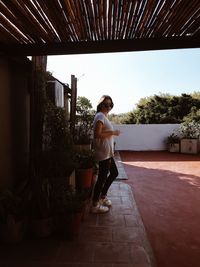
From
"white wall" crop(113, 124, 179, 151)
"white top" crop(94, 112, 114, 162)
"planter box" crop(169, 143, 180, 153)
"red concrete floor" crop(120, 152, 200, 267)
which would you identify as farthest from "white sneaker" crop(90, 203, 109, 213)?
"white wall" crop(113, 124, 179, 151)

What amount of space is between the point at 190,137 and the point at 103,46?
25.4ft

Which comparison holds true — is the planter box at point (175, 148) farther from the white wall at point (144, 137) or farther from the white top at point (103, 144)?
the white top at point (103, 144)

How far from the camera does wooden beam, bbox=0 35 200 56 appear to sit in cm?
321

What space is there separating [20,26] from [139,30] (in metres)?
1.18

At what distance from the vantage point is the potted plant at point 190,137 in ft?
33.3

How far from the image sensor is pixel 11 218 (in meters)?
2.97

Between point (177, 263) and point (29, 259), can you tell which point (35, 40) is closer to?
point (29, 259)

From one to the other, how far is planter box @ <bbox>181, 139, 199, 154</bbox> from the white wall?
870mm

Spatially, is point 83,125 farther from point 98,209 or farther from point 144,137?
point 144,137

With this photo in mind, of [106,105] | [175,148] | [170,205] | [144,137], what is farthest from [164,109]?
[106,105]

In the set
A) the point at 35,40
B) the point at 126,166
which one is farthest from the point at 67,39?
the point at 126,166

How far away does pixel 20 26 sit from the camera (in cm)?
282

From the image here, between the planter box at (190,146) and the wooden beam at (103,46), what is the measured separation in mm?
7230

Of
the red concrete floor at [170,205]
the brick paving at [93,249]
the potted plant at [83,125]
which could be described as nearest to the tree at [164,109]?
the red concrete floor at [170,205]
